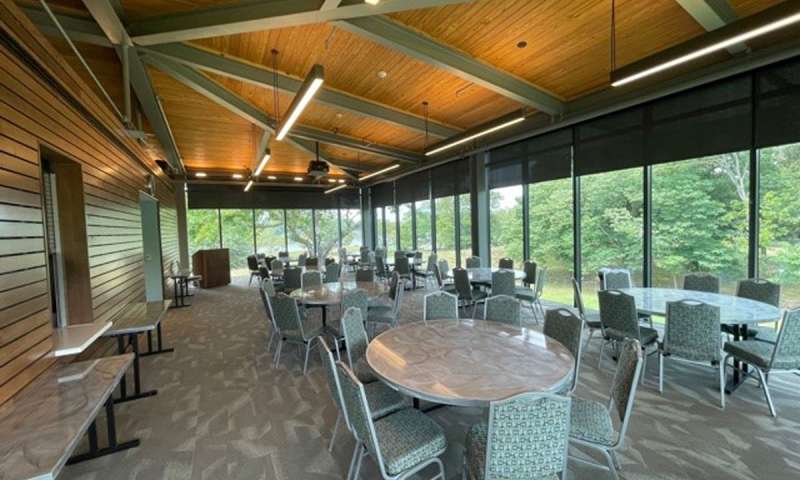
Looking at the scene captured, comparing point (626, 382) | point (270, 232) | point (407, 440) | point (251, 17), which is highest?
point (251, 17)

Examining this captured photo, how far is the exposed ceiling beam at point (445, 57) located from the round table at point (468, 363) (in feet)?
9.95

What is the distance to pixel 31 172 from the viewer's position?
2.37m

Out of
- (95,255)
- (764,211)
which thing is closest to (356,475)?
(95,255)

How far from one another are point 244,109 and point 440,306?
4.76 m

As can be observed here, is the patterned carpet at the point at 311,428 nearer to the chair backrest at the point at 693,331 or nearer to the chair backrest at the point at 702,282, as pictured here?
the chair backrest at the point at 693,331

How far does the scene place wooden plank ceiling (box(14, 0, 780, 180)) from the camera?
10.9 feet

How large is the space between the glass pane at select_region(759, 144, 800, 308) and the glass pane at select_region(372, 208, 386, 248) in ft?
33.5

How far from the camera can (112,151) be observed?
4.54 meters

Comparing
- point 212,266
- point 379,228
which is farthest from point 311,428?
point 379,228

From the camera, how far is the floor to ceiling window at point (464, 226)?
855cm

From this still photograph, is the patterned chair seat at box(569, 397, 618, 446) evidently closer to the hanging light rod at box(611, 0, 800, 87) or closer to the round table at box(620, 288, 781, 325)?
the round table at box(620, 288, 781, 325)

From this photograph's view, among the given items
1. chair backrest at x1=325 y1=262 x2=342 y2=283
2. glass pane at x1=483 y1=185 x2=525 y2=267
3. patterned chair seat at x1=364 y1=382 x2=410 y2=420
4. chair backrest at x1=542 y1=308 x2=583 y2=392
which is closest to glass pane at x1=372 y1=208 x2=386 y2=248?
glass pane at x1=483 y1=185 x2=525 y2=267

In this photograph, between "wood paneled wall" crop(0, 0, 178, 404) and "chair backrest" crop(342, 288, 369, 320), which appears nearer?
"wood paneled wall" crop(0, 0, 178, 404)

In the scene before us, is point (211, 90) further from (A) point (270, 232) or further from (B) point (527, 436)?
(A) point (270, 232)
